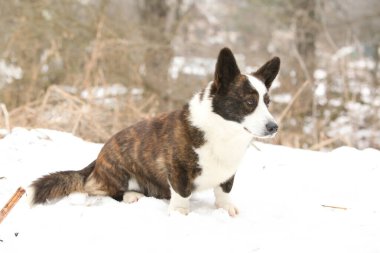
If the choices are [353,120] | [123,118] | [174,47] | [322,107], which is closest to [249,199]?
[123,118]

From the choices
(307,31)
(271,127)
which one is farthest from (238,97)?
(307,31)

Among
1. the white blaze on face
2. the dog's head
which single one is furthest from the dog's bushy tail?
the white blaze on face

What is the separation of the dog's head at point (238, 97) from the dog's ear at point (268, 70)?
0.26 meters

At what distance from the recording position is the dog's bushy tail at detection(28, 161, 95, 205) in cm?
350

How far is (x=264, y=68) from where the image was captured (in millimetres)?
3758

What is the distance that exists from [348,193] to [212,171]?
1246 mm

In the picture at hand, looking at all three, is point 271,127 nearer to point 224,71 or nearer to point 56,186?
point 224,71

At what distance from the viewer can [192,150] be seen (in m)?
3.46

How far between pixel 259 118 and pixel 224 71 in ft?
1.41

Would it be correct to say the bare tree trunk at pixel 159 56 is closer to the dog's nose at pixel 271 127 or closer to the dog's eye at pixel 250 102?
the dog's eye at pixel 250 102

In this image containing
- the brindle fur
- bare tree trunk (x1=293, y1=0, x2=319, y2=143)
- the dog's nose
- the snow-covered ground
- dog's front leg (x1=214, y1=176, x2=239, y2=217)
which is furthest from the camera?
bare tree trunk (x1=293, y1=0, x2=319, y2=143)

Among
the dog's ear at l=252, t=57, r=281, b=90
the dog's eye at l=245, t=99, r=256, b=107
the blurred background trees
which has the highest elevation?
the dog's ear at l=252, t=57, r=281, b=90

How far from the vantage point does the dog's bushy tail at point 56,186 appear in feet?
11.5

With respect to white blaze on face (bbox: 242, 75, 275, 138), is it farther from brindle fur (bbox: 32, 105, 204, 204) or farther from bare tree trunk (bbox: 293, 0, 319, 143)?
bare tree trunk (bbox: 293, 0, 319, 143)
